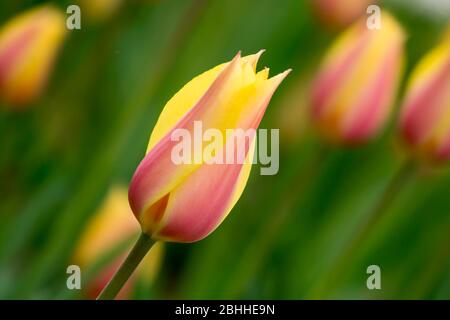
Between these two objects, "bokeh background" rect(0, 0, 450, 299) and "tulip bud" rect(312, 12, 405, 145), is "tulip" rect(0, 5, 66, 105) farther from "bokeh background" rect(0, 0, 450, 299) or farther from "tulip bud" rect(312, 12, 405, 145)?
"tulip bud" rect(312, 12, 405, 145)

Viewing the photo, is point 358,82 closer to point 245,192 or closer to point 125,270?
point 245,192

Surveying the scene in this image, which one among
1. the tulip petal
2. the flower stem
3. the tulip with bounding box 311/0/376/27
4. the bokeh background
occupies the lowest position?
the flower stem


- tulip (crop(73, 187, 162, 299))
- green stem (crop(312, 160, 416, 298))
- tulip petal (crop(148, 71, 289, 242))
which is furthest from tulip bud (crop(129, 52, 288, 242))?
green stem (crop(312, 160, 416, 298))

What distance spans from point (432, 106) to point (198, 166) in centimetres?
28

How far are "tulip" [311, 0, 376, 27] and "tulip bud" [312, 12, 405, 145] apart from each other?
0.26 feet

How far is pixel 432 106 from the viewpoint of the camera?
0.74m

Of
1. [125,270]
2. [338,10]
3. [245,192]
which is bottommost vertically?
[125,270]

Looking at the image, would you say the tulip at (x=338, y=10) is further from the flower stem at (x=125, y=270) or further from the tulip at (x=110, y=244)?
the flower stem at (x=125, y=270)

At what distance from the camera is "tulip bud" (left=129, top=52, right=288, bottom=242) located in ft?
1.67

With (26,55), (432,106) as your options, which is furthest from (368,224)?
(26,55)

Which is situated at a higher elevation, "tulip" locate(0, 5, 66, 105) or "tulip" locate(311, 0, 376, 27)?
"tulip" locate(311, 0, 376, 27)

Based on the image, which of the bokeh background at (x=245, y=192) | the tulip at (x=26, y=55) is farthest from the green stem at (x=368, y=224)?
the tulip at (x=26, y=55)

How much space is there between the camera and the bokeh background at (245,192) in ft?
2.63
